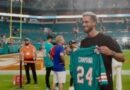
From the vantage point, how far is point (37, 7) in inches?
2648

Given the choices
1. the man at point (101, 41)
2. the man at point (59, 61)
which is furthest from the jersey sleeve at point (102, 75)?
the man at point (59, 61)

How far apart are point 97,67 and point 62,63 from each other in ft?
20.5

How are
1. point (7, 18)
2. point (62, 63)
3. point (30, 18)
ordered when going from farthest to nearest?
1. point (30, 18)
2. point (7, 18)
3. point (62, 63)

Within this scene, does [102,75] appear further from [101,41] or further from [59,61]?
[59,61]

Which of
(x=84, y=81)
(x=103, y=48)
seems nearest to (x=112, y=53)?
(x=103, y=48)

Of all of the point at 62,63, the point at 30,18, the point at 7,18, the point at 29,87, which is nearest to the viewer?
the point at 62,63

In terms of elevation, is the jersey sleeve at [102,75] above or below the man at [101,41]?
below

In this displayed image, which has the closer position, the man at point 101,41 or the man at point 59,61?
the man at point 101,41

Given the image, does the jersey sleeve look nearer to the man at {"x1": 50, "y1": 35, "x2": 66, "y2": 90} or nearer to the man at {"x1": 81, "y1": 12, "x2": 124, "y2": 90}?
the man at {"x1": 81, "y1": 12, "x2": 124, "y2": 90}

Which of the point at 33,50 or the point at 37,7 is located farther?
the point at 37,7

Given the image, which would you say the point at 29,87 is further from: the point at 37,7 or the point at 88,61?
the point at 37,7

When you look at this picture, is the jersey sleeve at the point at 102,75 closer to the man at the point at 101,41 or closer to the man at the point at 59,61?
the man at the point at 101,41

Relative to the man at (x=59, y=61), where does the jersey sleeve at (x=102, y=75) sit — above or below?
above

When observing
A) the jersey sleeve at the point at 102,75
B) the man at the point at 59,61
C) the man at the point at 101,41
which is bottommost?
the man at the point at 59,61
